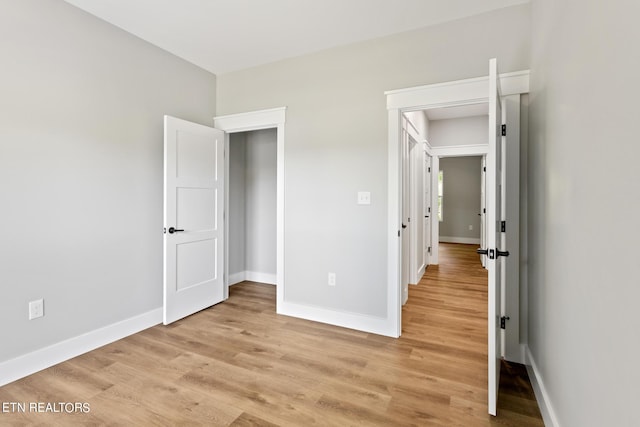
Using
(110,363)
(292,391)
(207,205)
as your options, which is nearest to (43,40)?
(207,205)

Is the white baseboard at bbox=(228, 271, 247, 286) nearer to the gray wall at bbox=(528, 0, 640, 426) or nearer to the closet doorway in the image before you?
the closet doorway

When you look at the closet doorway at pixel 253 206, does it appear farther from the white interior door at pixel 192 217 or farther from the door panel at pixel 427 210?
the door panel at pixel 427 210

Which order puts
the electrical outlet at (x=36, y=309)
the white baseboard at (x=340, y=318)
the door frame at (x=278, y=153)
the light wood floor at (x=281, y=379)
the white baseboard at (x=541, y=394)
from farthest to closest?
the door frame at (x=278, y=153), the white baseboard at (x=340, y=318), the electrical outlet at (x=36, y=309), the light wood floor at (x=281, y=379), the white baseboard at (x=541, y=394)

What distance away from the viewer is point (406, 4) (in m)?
2.36

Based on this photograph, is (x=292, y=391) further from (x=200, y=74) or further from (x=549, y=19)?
→ (x=200, y=74)

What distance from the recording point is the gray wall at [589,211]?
2.81ft

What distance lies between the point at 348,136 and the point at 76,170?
2296mm

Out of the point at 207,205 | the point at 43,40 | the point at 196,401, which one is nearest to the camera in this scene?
the point at 196,401

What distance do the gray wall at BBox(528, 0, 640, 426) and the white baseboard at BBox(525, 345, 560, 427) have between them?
56 mm

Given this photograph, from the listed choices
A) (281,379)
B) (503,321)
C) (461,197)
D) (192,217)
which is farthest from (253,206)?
(461,197)

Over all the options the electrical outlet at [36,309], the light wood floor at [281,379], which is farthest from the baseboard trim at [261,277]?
the electrical outlet at [36,309]

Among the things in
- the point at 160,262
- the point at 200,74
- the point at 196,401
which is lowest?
the point at 196,401

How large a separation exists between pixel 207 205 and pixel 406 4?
2.66 metres

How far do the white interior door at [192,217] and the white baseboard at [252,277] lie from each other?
85 centimetres
